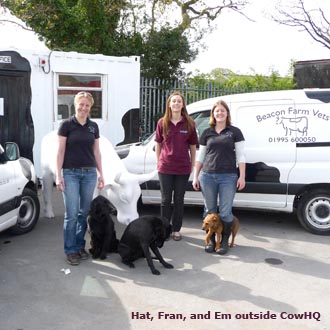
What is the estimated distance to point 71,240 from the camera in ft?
16.1

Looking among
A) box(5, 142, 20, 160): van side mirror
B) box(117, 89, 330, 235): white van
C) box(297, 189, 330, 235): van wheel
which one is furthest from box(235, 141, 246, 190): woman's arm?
box(5, 142, 20, 160): van side mirror

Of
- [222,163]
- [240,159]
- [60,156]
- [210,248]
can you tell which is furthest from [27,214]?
[240,159]

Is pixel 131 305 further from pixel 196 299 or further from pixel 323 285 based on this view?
pixel 323 285

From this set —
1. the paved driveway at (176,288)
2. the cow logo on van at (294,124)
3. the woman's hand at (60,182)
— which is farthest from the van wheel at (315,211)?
the woman's hand at (60,182)

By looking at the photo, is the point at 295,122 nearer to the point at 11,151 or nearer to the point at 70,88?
the point at 11,151

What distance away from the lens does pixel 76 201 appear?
4770 mm

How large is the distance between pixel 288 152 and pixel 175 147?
172 cm

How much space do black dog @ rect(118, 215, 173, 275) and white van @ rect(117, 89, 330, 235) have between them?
1883 mm

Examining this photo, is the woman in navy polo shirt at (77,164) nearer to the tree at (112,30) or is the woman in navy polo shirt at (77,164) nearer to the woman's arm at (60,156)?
the woman's arm at (60,156)

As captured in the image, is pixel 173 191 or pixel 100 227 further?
pixel 173 191

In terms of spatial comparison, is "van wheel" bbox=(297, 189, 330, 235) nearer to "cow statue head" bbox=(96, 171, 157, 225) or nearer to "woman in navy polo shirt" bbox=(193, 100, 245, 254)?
"woman in navy polo shirt" bbox=(193, 100, 245, 254)

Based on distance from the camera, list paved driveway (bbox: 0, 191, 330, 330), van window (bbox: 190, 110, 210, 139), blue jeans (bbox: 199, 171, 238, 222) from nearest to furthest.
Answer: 1. paved driveway (bbox: 0, 191, 330, 330)
2. blue jeans (bbox: 199, 171, 238, 222)
3. van window (bbox: 190, 110, 210, 139)

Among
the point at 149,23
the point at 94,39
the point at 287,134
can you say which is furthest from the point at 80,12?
the point at 287,134

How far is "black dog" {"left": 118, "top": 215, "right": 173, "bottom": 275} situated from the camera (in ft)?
15.4
